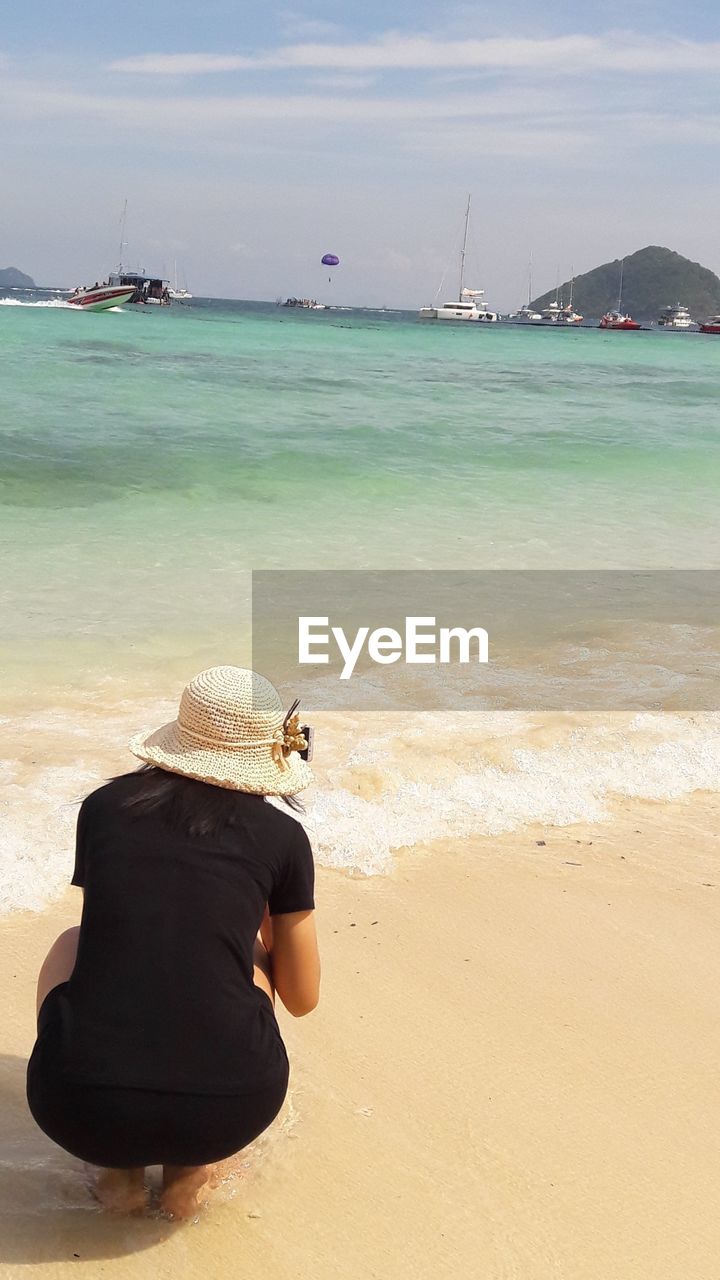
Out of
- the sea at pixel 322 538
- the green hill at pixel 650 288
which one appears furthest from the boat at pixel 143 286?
the green hill at pixel 650 288

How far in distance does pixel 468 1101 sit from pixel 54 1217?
938mm

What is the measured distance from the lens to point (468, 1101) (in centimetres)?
266

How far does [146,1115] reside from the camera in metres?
1.98

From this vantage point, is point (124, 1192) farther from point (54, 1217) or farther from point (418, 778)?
point (418, 778)

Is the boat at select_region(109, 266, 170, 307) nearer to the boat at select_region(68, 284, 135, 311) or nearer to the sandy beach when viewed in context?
the boat at select_region(68, 284, 135, 311)

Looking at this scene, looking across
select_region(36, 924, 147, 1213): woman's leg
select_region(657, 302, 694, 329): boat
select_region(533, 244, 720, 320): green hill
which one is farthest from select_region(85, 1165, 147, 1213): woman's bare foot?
select_region(533, 244, 720, 320): green hill

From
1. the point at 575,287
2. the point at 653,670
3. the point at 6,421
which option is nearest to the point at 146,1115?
the point at 653,670

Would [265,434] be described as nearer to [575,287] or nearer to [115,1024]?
[115,1024]

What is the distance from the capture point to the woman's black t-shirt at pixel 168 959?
1.99m

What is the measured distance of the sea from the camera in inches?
171

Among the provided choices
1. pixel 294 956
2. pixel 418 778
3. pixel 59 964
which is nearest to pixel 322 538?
pixel 418 778

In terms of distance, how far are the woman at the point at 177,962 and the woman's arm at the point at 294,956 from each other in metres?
0.03

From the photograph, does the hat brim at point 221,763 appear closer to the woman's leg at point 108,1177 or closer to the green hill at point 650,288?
the woman's leg at point 108,1177

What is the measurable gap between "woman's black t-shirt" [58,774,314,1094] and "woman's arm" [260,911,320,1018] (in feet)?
0.54
